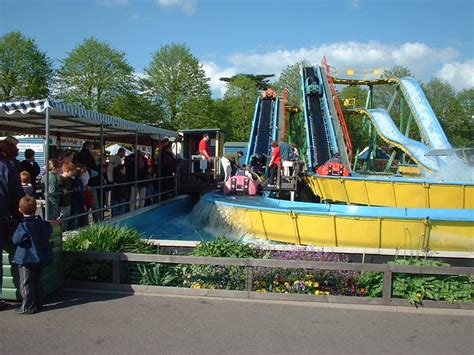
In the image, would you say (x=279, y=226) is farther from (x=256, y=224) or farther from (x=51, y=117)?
(x=51, y=117)

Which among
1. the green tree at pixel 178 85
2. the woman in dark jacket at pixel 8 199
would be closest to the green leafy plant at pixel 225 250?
the woman in dark jacket at pixel 8 199

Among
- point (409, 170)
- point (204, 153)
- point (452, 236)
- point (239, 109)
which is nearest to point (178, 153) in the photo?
point (204, 153)

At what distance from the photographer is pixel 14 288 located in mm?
5699

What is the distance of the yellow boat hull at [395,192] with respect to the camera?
531 inches

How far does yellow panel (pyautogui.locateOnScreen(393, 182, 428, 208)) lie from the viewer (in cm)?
1387

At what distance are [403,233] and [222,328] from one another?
618 centimetres

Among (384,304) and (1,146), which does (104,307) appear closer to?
(1,146)

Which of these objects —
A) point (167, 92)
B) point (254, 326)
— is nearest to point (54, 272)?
point (254, 326)

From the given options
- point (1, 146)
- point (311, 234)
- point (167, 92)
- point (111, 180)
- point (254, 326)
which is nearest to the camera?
point (254, 326)

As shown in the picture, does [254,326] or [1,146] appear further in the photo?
[1,146]

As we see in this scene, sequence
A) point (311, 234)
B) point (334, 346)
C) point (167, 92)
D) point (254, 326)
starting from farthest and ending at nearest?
point (167, 92) < point (311, 234) < point (254, 326) < point (334, 346)

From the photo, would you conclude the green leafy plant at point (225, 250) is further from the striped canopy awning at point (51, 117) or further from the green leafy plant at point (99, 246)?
the striped canopy awning at point (51, 117)

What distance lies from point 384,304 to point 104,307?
11.9ft

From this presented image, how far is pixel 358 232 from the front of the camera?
33.5ft
